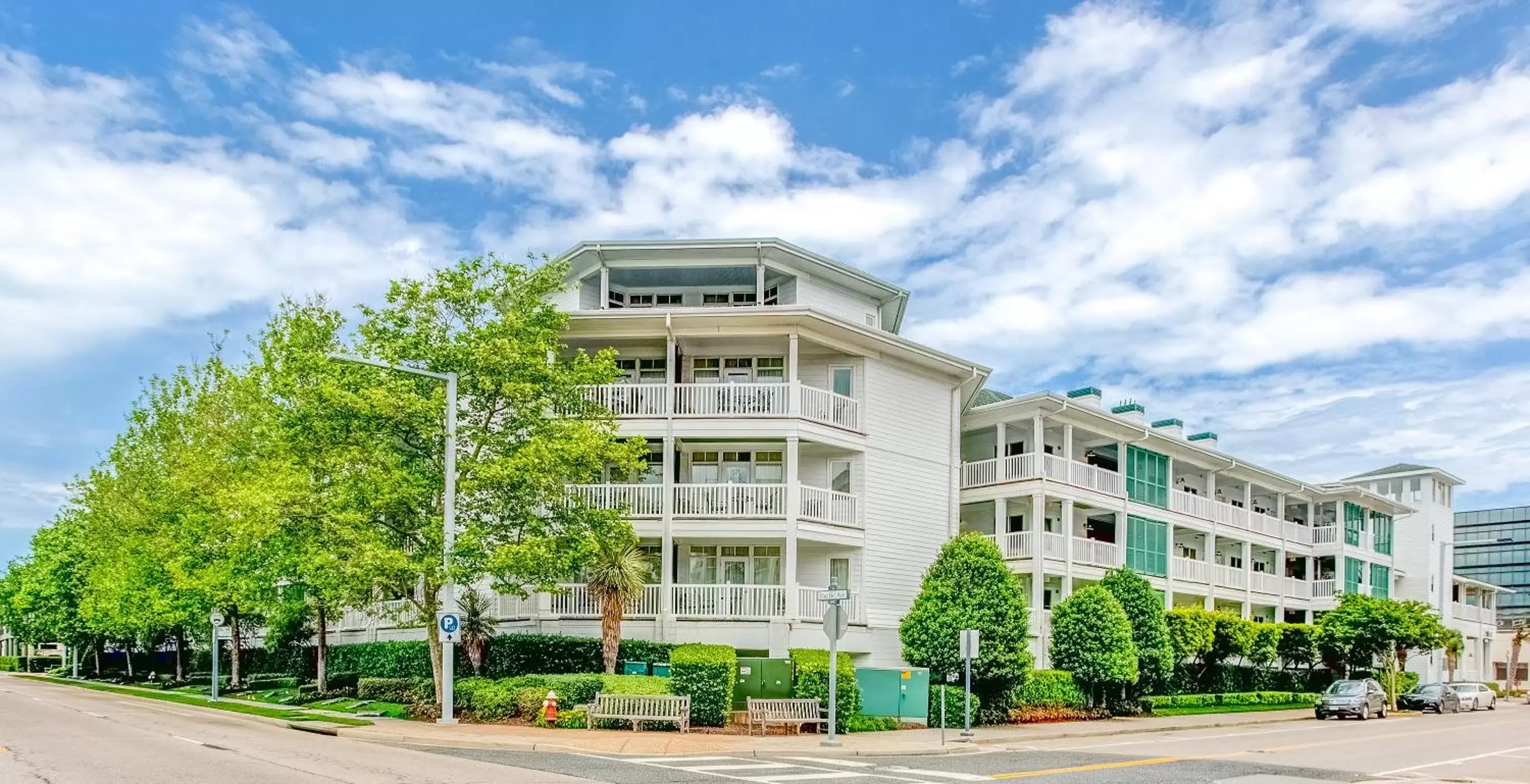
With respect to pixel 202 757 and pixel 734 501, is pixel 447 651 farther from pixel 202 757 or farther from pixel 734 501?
pixel 734 501

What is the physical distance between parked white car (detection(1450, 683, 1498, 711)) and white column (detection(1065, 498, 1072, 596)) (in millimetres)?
22835

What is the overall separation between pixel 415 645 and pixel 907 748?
16072mm

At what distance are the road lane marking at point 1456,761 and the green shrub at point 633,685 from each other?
14.5 meters

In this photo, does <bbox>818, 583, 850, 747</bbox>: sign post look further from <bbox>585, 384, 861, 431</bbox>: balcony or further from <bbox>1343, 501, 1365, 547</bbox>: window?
<bbox>1343, 501, 1365, 547</bbox>: window

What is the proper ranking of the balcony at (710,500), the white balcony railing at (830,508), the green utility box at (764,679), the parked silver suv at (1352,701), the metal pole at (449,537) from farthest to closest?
the parked silver suv at (1352,701)
the white balcony railing at (830,508)
the balcony at (710,500)
the green utility box at (764,679)
the metal pole at (449,537)

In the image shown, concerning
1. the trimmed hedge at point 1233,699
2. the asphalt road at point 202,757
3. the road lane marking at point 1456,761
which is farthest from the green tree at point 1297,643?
the asphalt road at point 202,757

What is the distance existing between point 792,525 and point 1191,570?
24.1 metres

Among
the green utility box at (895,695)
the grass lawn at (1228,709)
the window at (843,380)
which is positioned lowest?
the grass lawn at (1228,709)

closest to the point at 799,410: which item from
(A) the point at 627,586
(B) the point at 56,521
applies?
(A) the point at 627,586

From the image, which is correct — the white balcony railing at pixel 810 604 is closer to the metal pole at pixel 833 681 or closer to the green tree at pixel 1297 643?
the metal pole at pixel 833 681

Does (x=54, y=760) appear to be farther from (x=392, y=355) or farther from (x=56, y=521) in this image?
(x=56, y=521)

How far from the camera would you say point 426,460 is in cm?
2961

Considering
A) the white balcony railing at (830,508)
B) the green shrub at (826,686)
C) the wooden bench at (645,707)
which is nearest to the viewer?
the wooden bench at (645,707)

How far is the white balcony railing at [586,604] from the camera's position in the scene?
3191cm
